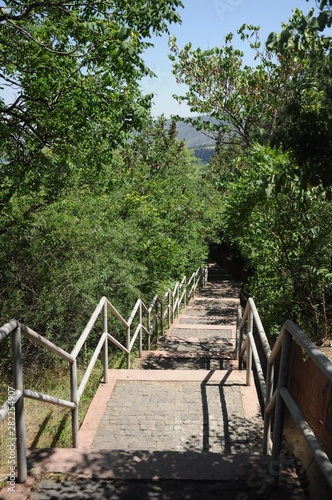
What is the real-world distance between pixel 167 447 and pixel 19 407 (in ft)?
5.71

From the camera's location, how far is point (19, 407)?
8.23ft

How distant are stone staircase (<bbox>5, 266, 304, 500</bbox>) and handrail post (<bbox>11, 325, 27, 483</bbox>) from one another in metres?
0.12

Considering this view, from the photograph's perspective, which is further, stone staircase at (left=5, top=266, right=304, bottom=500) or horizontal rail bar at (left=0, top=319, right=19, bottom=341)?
stone staircase at (left=5, top=266, right=304, bottom=500)

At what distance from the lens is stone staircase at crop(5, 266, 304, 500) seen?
261 centimetres

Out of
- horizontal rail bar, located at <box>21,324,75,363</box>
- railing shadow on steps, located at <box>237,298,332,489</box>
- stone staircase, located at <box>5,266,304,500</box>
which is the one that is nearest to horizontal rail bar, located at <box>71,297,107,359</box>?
horizontal rail bar, located at <box>21,324,75,363</box>

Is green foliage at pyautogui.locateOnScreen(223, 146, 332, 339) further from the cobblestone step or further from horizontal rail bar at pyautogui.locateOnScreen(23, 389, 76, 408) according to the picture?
horizontal rail bar at pyautogui.locateOnScreen(23, 389, 76, 408)

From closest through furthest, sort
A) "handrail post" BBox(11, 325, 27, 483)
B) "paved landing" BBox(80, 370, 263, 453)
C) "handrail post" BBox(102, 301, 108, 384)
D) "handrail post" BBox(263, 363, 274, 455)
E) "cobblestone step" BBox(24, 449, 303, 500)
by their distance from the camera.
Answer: "handrail post" BBox(11, 325, 27, 483), "cobblestone step" BBox(24, 449, 303, 500), "handrail post" BBox(263, 363, 274, 455), "paved landing" BBox(80, 370, 263, 453), "handrail post" BBox(102, 301, 108, 384)

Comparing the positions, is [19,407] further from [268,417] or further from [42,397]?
[268,417]

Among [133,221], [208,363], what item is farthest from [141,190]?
[208,363]

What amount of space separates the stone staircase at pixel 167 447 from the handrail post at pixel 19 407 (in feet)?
0.39

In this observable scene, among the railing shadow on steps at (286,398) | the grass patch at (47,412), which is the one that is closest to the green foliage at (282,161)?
the railing shadow on steps at (286,398)

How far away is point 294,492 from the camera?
2.58m

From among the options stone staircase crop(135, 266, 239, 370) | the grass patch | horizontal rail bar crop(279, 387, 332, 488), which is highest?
horizontal rail bar crop(279, 387, 332, 488)

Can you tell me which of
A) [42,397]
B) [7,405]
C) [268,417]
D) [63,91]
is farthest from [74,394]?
[63,91]
